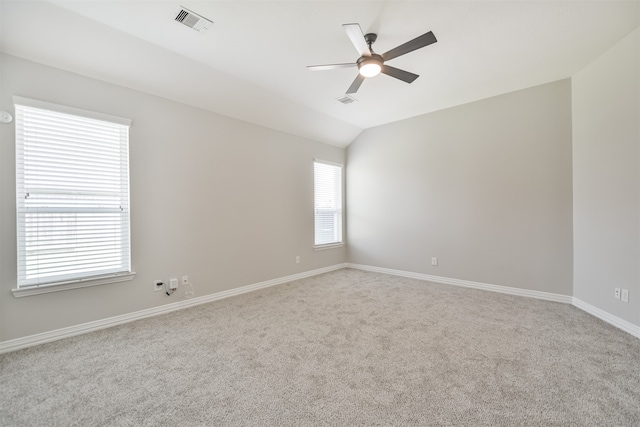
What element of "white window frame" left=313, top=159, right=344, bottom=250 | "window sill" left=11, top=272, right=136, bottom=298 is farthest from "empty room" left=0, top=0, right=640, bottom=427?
"white window frame" left=313, top=159, right=344, bottom=250

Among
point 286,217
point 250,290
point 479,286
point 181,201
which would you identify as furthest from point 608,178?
point 181,201

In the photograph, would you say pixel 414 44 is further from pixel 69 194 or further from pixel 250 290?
pixel 250 290

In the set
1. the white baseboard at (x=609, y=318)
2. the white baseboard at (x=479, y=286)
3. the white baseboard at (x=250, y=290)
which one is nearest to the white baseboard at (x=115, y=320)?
the white baseboard at (x=250, y=290)

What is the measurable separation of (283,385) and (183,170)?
271cm

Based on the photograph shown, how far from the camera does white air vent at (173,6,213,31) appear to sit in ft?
7.25

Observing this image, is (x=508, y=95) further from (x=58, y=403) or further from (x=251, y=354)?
(x=58, y=403)

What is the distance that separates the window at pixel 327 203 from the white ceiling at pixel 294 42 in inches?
70.2

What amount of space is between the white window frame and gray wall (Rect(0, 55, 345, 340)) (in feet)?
0.56

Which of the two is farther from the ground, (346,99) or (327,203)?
(346,99)

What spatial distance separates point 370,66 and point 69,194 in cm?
314

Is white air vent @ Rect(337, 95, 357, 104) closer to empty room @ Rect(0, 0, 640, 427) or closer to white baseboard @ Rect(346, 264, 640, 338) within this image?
empty room @ Rect(0, 0, 640, 427)

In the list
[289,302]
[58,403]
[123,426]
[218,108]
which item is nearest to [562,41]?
[218,108]

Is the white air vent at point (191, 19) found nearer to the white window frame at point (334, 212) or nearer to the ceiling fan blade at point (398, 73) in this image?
the ceiling fan blade at point (398, 73)

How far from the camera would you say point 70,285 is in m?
2.60
